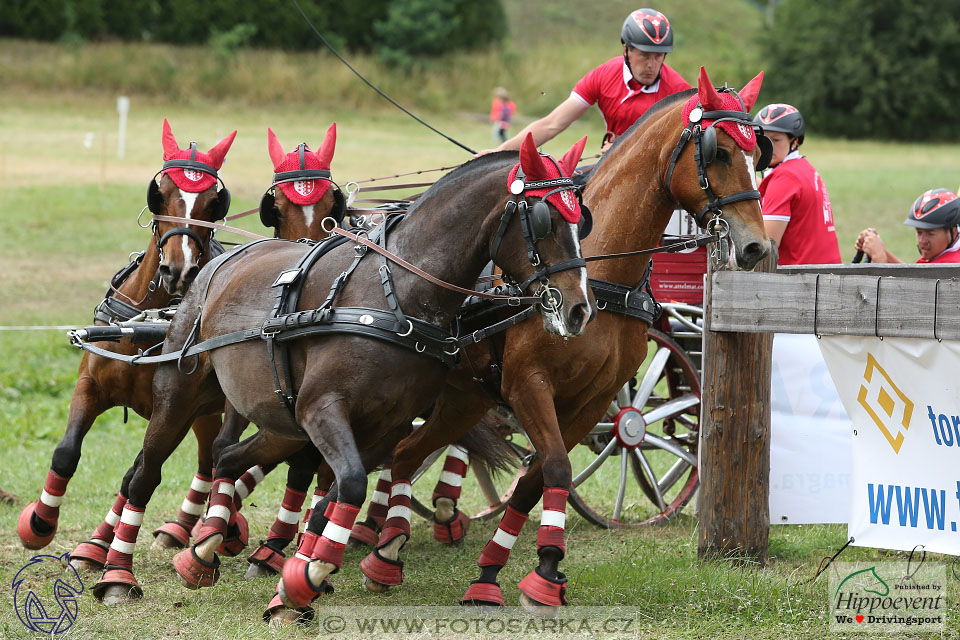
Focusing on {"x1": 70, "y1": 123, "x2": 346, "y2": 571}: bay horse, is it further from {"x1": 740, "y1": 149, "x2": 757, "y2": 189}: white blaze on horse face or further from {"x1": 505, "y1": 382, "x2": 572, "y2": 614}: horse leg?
{"x1": 740, "y1": 149, "x2": 757, "y2": 189}: white blaze on horse face

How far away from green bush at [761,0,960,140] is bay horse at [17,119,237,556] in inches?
1435

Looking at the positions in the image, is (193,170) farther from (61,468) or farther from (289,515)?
(289,515)

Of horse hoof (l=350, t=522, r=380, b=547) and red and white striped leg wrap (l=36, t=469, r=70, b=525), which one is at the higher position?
red and white striped leg wrap (l=36, t=469, r=70, b=525)

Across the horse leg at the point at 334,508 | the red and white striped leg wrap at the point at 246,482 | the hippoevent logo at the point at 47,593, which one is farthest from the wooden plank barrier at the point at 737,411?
the hippoevent logo at the point at 47,593

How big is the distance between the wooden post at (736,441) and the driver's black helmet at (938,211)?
165 centimetres

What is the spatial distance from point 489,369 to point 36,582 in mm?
2801

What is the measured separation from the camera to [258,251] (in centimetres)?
589

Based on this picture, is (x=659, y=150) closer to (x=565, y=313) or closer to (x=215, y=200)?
(x=565, y=313)

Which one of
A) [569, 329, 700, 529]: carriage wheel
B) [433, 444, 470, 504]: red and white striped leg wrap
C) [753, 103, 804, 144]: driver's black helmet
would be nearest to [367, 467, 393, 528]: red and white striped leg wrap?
[433, 444, 470, 504]: red and white striped leg wrap

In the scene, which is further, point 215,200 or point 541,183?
point 215,200

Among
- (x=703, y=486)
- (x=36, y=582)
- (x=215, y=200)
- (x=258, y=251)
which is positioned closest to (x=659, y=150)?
(x=703, y=486)

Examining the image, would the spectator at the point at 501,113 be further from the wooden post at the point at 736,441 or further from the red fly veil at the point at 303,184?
the wooden post at the point at 736,441

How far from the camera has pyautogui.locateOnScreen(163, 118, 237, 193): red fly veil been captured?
632 cm

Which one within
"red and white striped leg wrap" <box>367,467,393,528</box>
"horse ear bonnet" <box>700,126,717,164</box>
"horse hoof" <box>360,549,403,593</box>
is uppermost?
"horse ear bonnet" <box>700,126,717,164</box>
